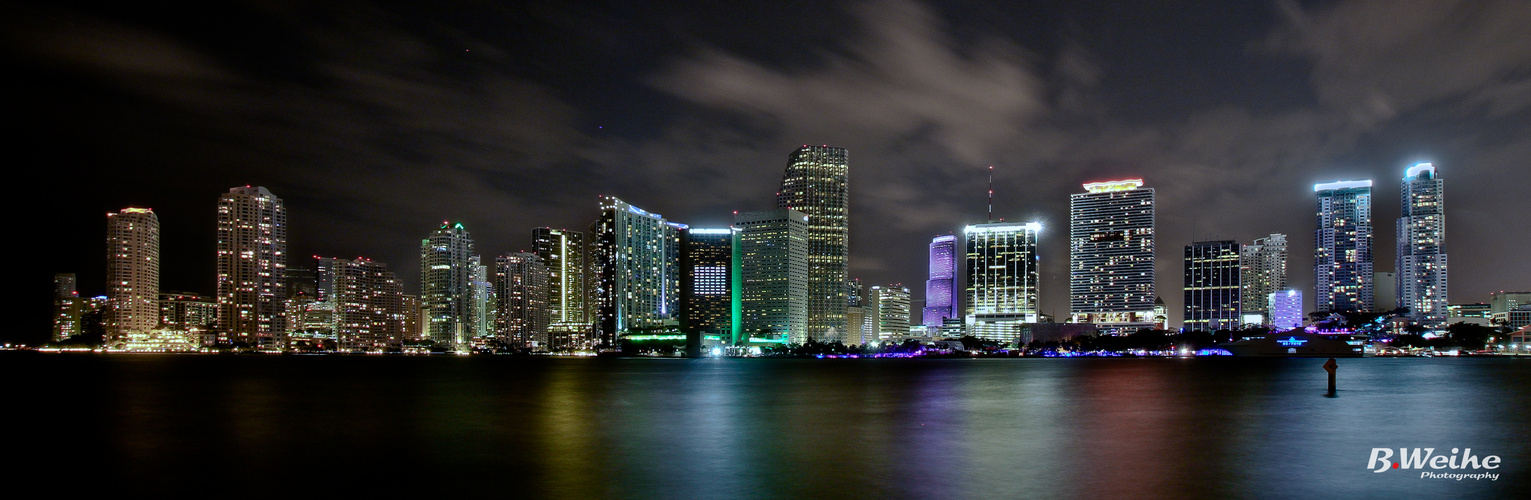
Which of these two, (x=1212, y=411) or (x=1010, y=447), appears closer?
(x=1010, y=447)

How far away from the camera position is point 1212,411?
49.7 meters

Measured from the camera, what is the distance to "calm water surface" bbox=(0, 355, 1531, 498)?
2383 cm

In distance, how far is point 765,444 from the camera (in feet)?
Result: 109

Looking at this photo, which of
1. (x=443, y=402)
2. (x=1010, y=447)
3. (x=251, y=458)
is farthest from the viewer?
(x=443, y=402)

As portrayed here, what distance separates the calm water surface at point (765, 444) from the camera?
78.2 ft

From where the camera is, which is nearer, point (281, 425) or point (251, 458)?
point (251, 458)

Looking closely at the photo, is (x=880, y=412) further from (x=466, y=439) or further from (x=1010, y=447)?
(x=466, y=439)

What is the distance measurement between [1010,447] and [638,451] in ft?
41.1

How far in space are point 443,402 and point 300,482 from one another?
112ft

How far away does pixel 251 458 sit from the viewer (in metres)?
29.8

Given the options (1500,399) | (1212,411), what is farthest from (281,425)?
(1500,399)

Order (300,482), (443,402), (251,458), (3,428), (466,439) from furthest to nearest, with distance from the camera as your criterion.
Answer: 1. (443,402)
2. (3,428)
3. (466,439)
4. (251,458)
5. (300,482)

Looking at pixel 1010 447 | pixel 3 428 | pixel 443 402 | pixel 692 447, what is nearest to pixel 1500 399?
pixel 1010 447

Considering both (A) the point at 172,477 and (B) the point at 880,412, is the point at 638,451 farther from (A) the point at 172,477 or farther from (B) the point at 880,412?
(B) the point at 880,412
